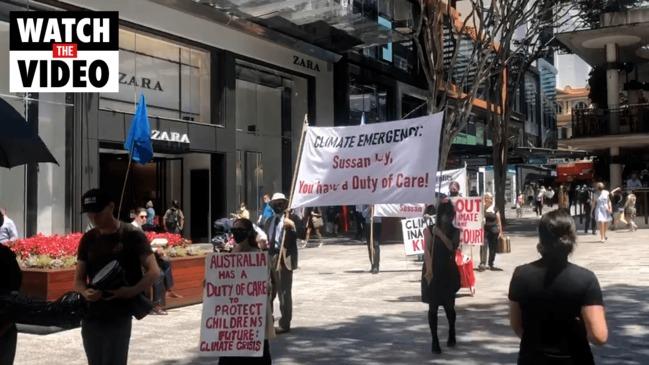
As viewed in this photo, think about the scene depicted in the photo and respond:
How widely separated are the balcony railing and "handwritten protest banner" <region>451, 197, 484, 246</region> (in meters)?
19.2

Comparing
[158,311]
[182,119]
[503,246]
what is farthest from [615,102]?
[158,311]

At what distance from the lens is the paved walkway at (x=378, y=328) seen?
7.37 m

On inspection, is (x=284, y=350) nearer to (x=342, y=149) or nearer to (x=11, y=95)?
(x=342, y=149)

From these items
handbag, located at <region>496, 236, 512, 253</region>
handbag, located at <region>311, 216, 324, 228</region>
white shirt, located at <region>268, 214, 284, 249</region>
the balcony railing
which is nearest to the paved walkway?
white shirt, located at <region>268, 214, 284, 249</region>

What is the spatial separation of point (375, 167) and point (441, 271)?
135cm

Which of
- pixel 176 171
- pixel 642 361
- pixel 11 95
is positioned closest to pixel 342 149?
pixel 642 361

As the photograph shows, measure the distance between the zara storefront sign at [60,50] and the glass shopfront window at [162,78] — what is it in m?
2.83

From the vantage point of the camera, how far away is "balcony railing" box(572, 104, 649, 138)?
29.6 m

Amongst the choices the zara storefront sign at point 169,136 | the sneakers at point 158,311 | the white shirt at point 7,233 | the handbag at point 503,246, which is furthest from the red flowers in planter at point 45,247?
the handbag at point 503,246

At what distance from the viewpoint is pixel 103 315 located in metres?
4.27

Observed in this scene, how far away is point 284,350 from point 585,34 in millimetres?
26274

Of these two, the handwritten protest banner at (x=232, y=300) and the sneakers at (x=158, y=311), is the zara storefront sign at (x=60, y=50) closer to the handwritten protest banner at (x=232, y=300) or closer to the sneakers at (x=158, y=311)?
the sneakers at (x=158, y=311)

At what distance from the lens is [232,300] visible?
5.94 meters

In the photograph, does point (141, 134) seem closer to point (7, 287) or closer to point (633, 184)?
point (7, 287)
